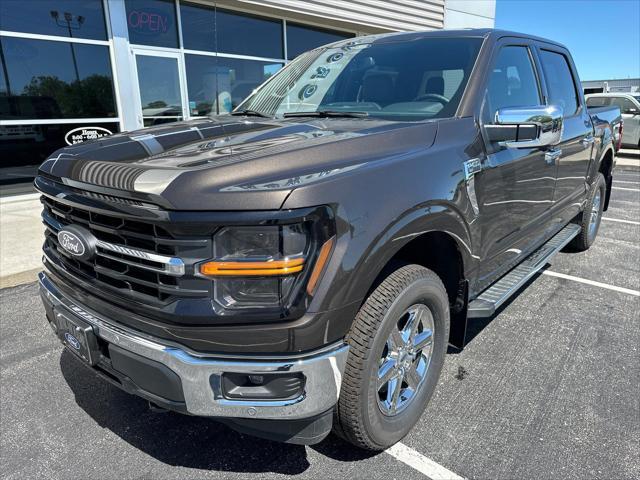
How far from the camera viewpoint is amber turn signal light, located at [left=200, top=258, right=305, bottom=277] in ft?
5.33

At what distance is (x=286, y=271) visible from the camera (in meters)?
1.63

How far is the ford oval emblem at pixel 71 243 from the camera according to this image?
6.50ft

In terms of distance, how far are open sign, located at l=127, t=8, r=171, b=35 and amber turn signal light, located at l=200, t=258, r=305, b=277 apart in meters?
8.30

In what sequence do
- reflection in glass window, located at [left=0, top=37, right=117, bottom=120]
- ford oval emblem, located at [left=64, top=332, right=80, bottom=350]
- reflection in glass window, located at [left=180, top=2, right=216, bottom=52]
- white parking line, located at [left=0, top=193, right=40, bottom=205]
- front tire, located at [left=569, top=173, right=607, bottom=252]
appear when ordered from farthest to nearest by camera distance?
reflection in glass window, located at [left=180, top=2, right=216, bottom=52]
white parking line, located at [left=0, top=193, right=40, bottom=205]
reflection in glass window, located at [left=0, top=37, right=117, bottom=120]
front tire, located at [left=569, top=173, right=607, bottom=252]
ford oval emblem, located at [left=64, top=332, right=80, bottom=350]

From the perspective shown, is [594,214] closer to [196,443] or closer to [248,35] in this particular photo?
[196,443]

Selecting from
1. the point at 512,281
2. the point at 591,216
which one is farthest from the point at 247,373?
the point at 591,216

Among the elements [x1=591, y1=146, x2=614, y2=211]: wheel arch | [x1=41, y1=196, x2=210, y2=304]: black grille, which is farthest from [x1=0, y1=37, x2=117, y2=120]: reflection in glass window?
[x1=591, y1=146, x2=614, y2=211]: wheel arch

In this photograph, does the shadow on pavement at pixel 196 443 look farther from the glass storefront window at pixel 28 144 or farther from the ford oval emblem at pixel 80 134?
the ford oval emblem at pixel 80 134

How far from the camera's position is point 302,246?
1.66 metres

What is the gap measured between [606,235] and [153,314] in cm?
627

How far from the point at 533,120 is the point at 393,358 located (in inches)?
57.5

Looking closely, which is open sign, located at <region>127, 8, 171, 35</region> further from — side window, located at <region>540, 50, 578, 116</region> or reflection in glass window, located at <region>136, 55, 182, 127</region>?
side window, located at <region>540, 50, 578, 116</region>

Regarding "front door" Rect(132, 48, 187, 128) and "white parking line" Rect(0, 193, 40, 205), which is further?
"front door" Rect(132, 48, 187, 128)

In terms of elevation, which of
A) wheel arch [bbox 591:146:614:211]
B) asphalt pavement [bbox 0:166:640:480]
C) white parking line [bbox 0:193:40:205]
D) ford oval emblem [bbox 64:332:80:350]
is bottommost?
asphalt pavement [bbox 0:166:640:480]
